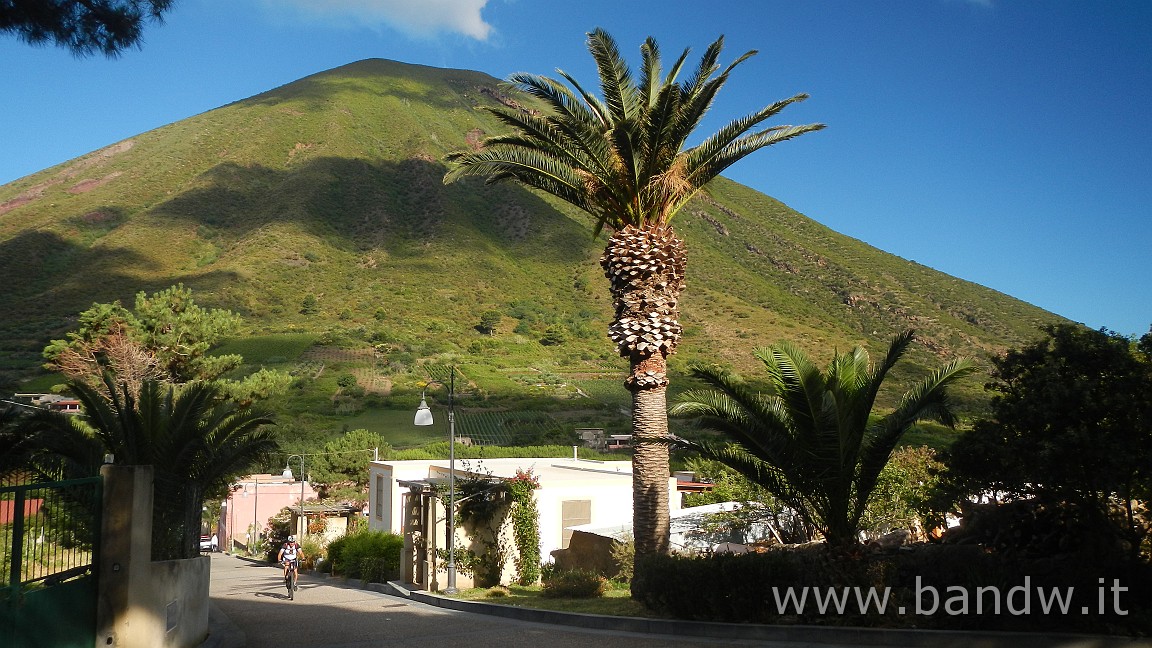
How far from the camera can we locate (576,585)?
60.0ft

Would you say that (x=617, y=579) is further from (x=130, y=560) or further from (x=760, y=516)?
(x=130, y=560)

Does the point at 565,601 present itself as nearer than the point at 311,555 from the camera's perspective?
Yes

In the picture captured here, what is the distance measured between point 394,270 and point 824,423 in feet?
271

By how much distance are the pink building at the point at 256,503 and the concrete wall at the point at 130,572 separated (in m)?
44.2

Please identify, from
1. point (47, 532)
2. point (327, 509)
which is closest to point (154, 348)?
point (327, 509)

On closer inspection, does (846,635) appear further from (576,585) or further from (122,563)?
(576,585)

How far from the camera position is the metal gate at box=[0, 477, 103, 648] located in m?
7.48

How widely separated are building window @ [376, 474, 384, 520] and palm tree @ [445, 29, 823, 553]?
21.5 metres

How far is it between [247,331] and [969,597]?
221ft

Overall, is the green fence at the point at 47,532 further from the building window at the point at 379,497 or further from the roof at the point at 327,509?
the roof at the point at 327,509

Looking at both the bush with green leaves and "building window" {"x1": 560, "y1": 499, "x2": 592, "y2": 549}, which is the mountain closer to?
the bush with green leaves

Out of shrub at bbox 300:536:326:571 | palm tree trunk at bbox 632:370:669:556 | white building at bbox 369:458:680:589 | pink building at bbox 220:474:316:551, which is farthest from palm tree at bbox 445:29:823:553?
pink building at bbox 220:474:316:551

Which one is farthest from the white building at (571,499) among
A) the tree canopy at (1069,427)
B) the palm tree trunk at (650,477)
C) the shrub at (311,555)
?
the tree canopy at (1069,427)

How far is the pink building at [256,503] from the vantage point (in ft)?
180
